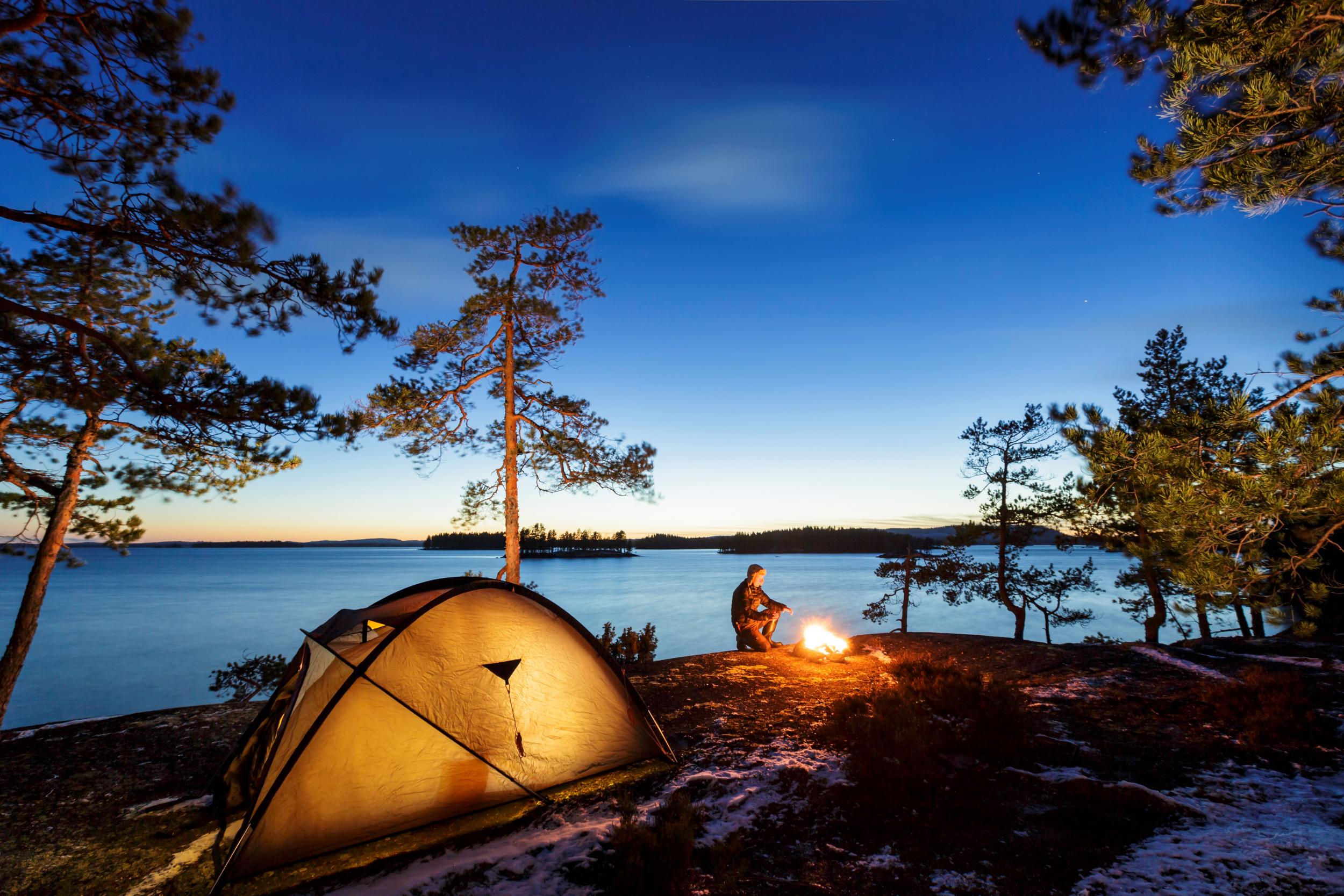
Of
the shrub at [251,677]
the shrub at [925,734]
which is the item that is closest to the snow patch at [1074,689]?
the shrub at [925,734]

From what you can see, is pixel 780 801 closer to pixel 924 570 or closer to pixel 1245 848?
pixel 1245 848

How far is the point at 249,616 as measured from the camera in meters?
45.2

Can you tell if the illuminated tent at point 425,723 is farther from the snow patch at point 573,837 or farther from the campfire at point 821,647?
the campfire at point 821,647

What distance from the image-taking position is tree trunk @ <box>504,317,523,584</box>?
13.1 metres

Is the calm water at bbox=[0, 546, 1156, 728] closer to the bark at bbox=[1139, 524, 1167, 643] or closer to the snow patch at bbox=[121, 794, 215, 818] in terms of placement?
the snow patch at bbox=[121, 794, 215, 818]

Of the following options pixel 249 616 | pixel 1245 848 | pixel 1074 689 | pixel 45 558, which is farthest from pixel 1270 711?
pixel 249 616

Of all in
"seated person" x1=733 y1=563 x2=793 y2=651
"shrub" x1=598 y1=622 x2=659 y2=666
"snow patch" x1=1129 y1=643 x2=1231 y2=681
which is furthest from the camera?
"shrub" x1=598 y1=622 x2=659 y2=666

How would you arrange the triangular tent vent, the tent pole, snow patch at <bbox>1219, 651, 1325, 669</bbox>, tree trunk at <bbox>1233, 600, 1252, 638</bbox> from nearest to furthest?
the tent pole, the triangular tent vent, snow patch at <bbox>1219, 651, 1325, 669</bbox>, tree trunk at <bbox>1233, 600, 1252, 638</bbox>

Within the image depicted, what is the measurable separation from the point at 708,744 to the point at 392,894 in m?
3.18

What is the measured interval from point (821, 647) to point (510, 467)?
8.13 metres

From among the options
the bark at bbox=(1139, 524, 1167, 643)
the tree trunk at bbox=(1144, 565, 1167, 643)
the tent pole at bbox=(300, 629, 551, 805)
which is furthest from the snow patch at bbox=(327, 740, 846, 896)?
the tree trunk at bbox=(1144, 565, 1167, 643)

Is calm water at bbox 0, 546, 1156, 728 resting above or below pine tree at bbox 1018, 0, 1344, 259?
below

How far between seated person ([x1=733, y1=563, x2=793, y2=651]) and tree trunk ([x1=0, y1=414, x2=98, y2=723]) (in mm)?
11063

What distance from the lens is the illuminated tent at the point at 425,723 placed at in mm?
3951
